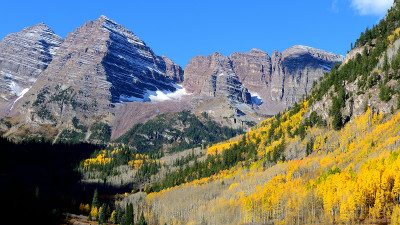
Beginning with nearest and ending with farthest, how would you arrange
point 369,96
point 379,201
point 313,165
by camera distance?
point 379,201 → point 313,165 → point 369,96

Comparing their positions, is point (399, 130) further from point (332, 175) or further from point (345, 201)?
point (345, 201)

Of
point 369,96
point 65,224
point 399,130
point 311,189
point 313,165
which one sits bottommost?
point 65,224

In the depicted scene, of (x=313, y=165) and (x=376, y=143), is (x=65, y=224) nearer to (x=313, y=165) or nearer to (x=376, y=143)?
(x=313, y=165)

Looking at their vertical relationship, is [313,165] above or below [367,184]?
above

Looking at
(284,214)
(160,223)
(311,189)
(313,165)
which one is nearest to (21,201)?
(160,223)

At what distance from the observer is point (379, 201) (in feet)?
394

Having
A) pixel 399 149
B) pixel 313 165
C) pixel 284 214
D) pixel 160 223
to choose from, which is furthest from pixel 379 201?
pixel 160 223

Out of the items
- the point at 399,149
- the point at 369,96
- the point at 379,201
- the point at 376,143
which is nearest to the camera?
the point at 379,201

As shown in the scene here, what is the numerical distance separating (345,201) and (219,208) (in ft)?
258

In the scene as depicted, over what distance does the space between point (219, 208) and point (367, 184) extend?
8401cm

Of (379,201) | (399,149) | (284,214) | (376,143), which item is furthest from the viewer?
(376,143)

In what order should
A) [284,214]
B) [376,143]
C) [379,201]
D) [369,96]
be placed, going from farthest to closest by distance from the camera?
[369,96]
[376,143]
[284,214]
[379,201]

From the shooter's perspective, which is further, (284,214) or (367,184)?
(284,214)

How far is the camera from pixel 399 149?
137250 millimetres
